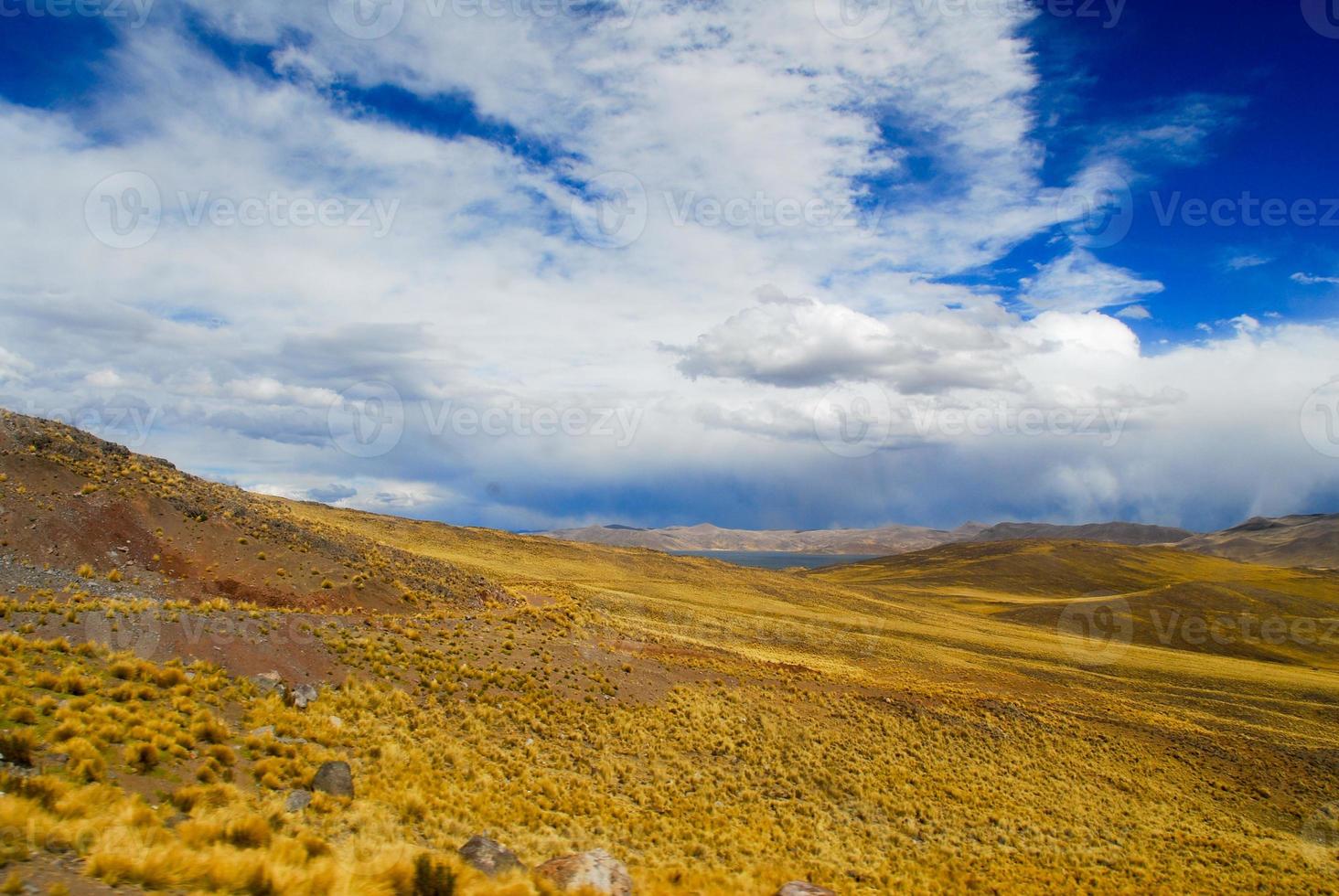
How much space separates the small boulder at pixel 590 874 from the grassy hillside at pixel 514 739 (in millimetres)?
705

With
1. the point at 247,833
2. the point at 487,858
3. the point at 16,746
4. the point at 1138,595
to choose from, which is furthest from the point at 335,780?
the point at 1138,595

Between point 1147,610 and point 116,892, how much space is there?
118775 mm

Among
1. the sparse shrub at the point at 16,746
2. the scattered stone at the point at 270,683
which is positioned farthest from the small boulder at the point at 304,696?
the sparse shrub at the point at 16,746

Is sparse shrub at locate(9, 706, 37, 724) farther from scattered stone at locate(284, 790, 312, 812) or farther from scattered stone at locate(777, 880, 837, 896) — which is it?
scattered stone at locate(777, 880, 837, 896)

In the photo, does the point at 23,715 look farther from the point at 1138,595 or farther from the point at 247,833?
the point at 1138,595

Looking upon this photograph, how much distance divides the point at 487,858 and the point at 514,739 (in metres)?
10.1

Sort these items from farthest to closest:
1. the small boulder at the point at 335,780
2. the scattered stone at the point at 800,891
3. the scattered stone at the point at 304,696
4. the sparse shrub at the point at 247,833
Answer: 1. the scattered stone at the point at 304,696
2. the small boulder at the point at 335,780
3. the scattered stone at the point at 800,891
4. the sparse shrub at the point at 247,833

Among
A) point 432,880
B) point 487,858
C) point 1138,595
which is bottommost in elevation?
point 1138,595

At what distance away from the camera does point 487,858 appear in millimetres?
10906

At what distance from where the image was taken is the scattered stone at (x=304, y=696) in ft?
57.6

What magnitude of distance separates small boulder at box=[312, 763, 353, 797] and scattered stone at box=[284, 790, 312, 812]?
35 centimetres

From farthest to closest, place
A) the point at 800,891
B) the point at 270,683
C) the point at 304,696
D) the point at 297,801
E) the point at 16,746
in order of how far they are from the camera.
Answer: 1. the point at 304,696
2. the point at 270,683
3. the point at 297,801
4. the point at 800,891
5. the point at 16,746

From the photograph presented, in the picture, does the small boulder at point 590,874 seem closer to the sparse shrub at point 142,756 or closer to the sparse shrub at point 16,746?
the sparse shrub at point 142,756

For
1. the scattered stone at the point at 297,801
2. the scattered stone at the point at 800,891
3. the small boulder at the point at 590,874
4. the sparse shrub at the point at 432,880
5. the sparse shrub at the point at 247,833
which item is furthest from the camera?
the scattered stone at the point at 297,801
